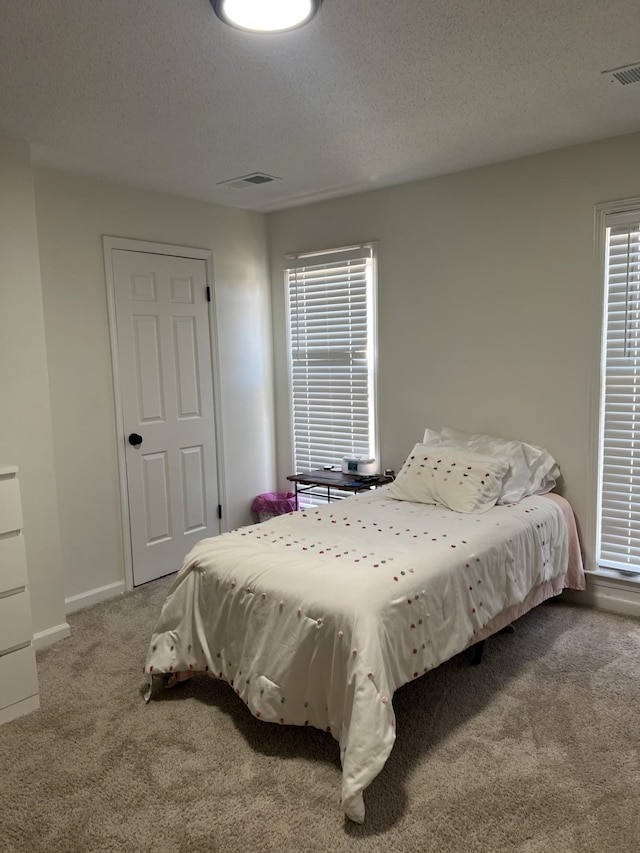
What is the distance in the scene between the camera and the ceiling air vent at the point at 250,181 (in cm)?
371

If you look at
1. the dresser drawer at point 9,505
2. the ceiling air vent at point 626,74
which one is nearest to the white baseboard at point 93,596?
the dresser drawer at point 9,505

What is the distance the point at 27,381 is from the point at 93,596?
1.42 metres

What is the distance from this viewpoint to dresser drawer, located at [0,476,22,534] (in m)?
2.52

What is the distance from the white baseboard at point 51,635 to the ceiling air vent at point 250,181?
2.75 meters

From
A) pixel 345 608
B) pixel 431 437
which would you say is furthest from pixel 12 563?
pixel 431 437

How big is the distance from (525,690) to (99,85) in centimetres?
304

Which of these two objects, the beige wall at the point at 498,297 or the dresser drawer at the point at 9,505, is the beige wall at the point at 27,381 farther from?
the beige wall at the point at 498,297

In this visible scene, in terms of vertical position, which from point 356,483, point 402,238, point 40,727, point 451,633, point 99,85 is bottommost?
point 40,727

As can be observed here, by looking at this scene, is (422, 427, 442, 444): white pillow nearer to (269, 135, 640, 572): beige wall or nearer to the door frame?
(269, 135, 640, 572): beige wall

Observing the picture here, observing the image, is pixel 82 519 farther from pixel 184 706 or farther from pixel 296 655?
pixel 296 655

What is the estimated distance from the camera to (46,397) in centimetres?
315


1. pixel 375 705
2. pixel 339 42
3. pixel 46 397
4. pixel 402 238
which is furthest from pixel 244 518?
pixel 339 42

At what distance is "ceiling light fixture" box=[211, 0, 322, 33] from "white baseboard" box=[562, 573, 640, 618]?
3.06 metres

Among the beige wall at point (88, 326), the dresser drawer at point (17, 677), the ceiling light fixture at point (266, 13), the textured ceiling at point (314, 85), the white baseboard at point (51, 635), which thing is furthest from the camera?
the beige wall at point (88, 326)
